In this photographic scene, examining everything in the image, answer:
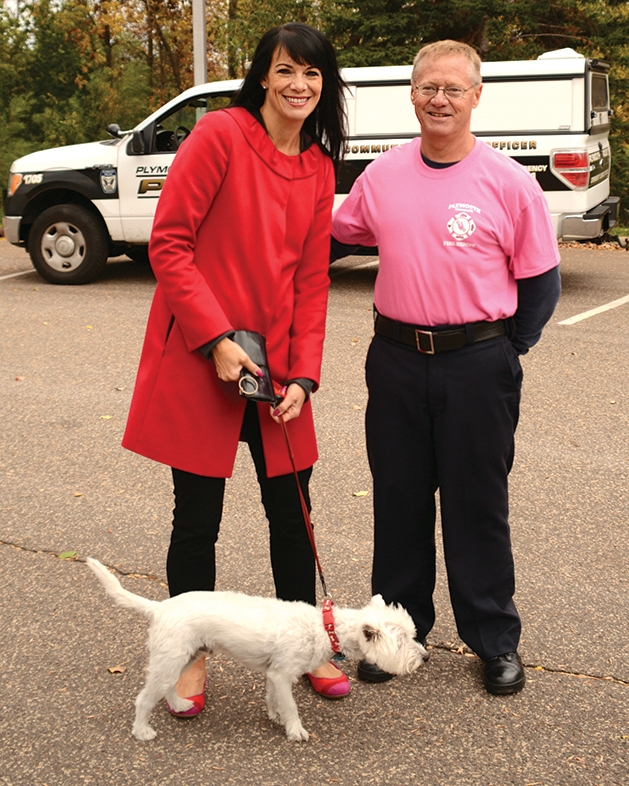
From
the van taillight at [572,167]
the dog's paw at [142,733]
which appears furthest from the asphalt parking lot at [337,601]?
the van taillight at [572,167]

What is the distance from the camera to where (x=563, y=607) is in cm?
365

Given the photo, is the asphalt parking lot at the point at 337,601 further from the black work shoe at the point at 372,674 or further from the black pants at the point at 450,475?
the black pants at the point at 450,475

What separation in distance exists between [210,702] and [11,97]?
63.4 feet

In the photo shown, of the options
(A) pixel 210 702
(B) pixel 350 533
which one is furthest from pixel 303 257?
(B) pixel 350 533

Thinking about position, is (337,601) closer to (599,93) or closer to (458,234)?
(458,234)

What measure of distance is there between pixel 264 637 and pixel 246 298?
1.00m

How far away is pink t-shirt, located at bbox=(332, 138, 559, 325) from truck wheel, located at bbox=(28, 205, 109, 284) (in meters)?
7.85

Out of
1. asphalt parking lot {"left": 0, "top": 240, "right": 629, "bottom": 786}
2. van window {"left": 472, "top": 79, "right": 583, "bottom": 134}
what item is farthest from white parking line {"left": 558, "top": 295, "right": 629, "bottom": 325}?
van window {"left": 472, "top": 79, "right": 583, "bottom": 134}

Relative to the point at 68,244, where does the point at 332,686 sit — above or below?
below

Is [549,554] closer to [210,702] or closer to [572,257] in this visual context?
[210,702]

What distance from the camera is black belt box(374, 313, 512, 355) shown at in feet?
9.59

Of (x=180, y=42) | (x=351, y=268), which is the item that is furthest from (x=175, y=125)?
(x=180, y=42)

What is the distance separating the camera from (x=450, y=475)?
3080 millimetres

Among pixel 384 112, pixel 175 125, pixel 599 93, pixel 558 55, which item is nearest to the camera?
pixel 384 112
